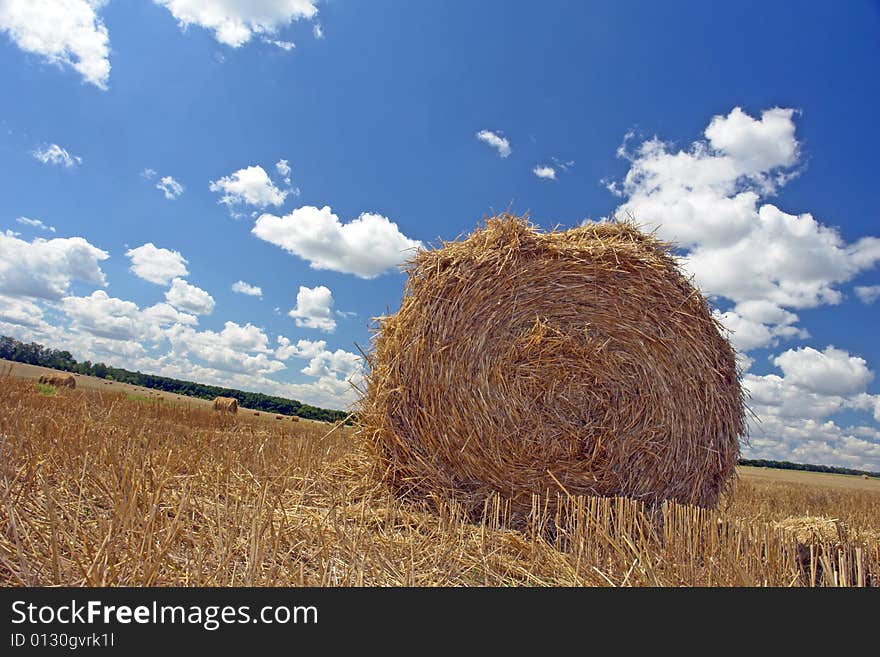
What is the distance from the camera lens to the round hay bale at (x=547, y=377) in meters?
4.45

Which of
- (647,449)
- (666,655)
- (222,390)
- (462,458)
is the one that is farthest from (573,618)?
(222,390)

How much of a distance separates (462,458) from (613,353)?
4.55ft

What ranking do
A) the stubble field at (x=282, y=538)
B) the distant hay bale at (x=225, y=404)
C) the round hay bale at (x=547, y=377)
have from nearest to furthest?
the stubble field at (x=282, y=538), the round hay bale at (x=547, y=377), the distant hay bale at (x=225, y=404)

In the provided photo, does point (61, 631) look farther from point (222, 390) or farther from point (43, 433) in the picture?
point (222, 390)

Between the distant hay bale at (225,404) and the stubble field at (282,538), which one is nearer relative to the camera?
the stubble field at (282,538)

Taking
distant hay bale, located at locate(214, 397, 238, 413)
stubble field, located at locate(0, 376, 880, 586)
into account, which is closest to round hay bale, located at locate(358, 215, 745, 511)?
stubble field, located at locate(0, 376, 880, 586)

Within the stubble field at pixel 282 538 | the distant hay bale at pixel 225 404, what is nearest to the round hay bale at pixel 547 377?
the stubble field at pixel 282 538

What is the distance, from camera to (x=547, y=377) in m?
4.54

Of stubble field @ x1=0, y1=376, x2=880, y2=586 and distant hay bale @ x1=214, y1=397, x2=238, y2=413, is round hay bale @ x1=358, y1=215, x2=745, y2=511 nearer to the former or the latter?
stubble field @ x1=0, y1=376, x2=880, y2=586

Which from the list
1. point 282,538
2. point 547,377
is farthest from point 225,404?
point 282,538

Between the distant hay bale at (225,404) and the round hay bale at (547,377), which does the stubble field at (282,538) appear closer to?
the round hay bale at (547,377)

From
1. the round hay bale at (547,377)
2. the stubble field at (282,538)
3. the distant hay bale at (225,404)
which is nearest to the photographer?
the stubble field at (282,538)

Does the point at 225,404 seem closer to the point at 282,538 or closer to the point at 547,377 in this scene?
the point at 547,377

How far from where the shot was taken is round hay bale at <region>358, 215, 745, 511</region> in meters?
4.45
